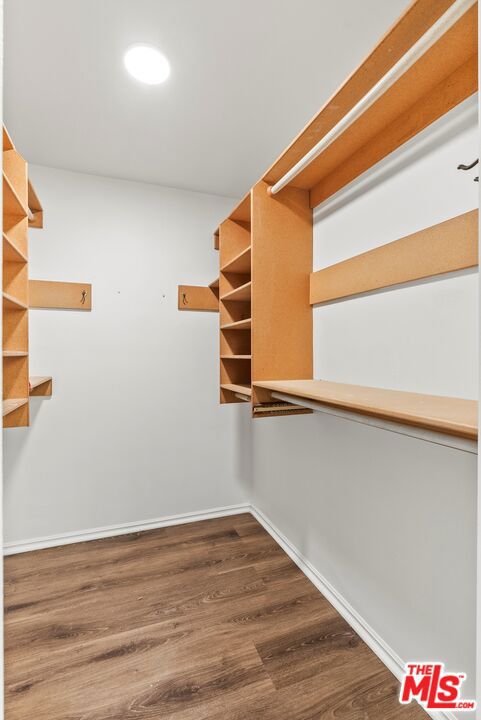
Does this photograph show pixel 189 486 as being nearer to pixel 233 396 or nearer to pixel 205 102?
pixel 233 396

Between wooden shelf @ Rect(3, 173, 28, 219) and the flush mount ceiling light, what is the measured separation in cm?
73

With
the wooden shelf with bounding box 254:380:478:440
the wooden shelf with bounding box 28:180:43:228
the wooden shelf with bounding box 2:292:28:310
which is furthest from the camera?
the wooden shelf with bounding box 28:180:43:228

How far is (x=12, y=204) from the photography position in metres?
1.69

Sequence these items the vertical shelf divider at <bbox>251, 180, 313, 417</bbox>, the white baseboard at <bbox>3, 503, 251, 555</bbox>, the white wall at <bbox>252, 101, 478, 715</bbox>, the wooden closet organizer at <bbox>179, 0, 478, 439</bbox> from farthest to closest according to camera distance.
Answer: the white baseboard at <bbox>3, 503, 251, 555</bbox> < the vertical shelf divider at <bbox>251, 180, 313, 417</bbox> < the white wall at <bbox>252, 101, 478, 715</bbox> < the wooden closet organizer at <bbox>179, 0, 478, 439</bbox>

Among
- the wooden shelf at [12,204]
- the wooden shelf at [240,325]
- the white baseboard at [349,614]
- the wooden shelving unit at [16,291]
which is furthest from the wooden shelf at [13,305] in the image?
the white baseboard at [349,614]

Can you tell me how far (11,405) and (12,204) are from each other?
946mm

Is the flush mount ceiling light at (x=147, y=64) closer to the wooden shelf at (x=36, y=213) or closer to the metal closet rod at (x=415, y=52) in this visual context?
the metal closet rod at (x=415, y=52)

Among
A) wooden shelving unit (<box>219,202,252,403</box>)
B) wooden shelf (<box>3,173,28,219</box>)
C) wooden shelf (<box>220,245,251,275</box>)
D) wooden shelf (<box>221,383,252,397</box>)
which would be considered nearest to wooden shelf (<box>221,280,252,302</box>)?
wooden shelving unit (<box>219,202,252,403</box>)

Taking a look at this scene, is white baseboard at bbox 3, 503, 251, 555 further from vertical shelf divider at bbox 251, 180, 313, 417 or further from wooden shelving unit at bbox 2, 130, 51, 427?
vertical shelf divider at bbox 251, 180, 313, 417

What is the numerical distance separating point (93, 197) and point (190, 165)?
0.72 meters

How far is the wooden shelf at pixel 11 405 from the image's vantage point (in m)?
1.53

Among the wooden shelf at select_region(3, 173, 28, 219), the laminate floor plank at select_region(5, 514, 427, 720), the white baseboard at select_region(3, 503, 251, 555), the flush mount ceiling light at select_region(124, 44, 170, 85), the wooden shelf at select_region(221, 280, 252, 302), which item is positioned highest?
the flush mount ceiling light at select_region(124, 44, 170, 85)

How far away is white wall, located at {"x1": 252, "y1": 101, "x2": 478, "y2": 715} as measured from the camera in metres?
1.14

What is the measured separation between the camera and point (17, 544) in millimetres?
2338
